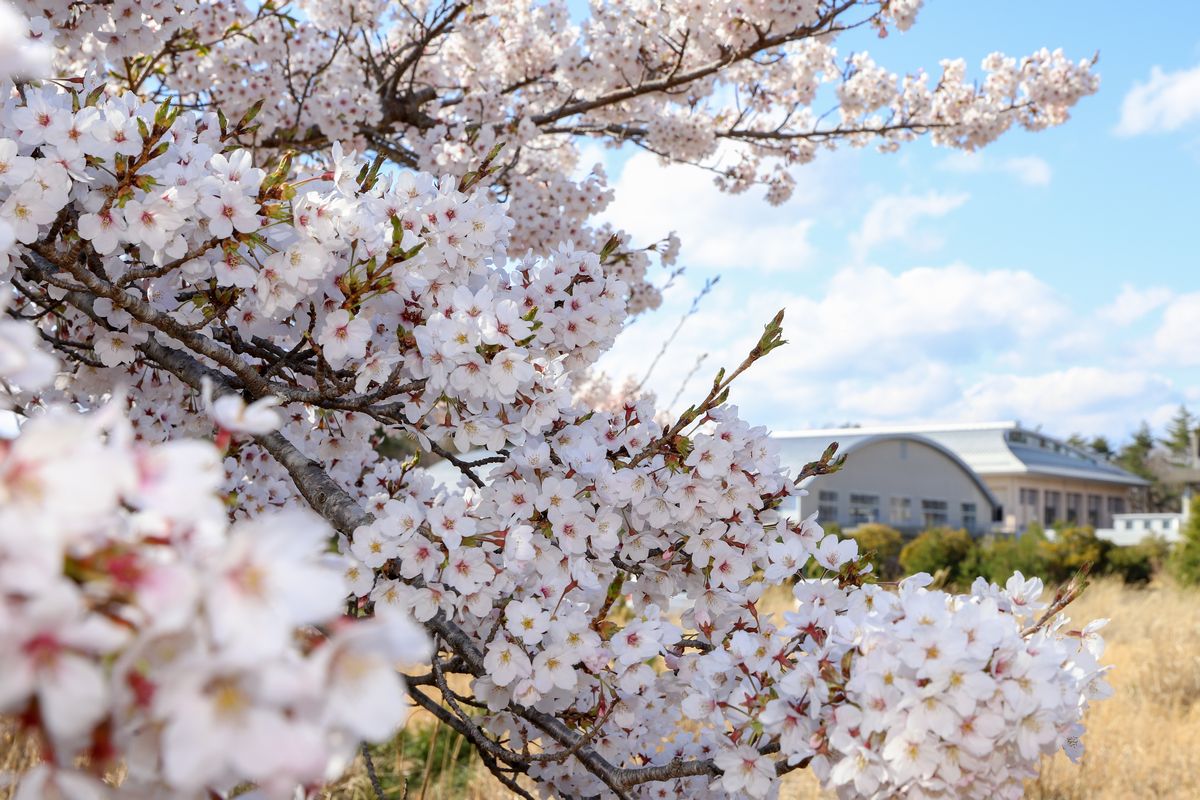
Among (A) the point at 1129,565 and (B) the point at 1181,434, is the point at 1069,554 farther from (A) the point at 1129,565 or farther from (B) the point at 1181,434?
(B) the point at 1181,434

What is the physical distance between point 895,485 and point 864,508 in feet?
5.71

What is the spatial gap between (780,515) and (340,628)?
1.67 m

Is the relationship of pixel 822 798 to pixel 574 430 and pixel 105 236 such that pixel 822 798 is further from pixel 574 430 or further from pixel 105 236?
pixel 105 236

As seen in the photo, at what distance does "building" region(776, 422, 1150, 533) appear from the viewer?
2864 centimetres

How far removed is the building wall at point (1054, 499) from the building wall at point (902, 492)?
200cm

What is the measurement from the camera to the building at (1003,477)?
2864 centimetres

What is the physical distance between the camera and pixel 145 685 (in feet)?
2.26

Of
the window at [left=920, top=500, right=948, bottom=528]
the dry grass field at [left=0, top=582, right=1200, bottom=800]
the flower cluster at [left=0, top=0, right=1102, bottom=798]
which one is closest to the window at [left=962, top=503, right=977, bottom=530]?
the window at [left=920, top=500, right=948, bottom=528]

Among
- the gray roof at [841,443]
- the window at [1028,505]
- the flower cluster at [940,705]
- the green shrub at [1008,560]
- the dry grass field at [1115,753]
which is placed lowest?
the dry grass field at [1115,753]

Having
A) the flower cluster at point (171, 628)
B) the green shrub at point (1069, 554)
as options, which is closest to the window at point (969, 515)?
the green shrub at point (1069, 554)

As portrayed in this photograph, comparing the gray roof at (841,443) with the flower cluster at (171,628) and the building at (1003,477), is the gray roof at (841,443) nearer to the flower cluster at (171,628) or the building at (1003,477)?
the building at (1003,477)

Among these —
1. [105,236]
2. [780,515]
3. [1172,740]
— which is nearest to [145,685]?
[105,236]

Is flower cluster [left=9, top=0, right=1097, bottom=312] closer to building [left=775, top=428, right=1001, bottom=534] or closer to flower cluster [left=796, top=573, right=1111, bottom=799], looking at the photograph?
flower cluster [left=796, top=573, right=1111, bottom=799]

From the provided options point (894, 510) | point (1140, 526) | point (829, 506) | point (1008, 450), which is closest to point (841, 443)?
point (894, 510)
